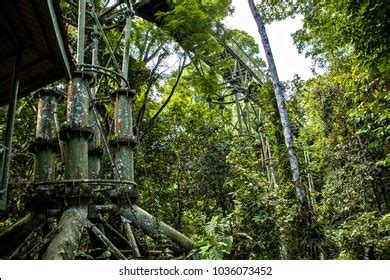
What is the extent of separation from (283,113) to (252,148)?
4566mm

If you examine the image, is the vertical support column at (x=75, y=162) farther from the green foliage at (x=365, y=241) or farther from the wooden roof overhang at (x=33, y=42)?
the green foliage at (x=365, y=241)

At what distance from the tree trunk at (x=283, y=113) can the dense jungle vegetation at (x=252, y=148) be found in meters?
0.33

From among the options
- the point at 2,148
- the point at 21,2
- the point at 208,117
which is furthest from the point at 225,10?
the point at 2,148

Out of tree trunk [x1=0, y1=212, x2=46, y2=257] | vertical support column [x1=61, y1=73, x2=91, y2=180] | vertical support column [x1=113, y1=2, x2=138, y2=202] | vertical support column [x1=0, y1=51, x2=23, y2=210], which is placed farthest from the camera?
vertical support column [x1=113, y1=2, x2=138, y2=202]

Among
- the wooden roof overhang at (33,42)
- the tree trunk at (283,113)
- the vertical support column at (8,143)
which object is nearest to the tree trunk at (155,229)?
the tree trunk at (283,113)

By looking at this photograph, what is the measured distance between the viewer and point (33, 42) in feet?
18.0

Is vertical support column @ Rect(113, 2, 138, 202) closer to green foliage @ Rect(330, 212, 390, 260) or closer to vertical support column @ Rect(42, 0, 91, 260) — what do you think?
vertical support column @ Rect(42, 0, 91, 260)

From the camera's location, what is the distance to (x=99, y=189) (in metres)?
6.98

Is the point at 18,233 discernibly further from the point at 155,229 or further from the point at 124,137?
the point at 124,137

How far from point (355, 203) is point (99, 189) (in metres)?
8.42

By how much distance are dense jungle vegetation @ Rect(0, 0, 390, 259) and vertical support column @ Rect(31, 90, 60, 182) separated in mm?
602

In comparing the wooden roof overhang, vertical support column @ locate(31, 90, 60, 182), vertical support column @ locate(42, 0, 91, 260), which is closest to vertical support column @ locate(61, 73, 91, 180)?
vertical support column @ locate(42, 0, 91, 260)

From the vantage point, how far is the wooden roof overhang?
→ 15.6ft

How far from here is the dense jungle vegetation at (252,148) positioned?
21.9ft
